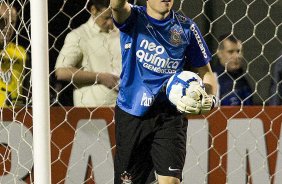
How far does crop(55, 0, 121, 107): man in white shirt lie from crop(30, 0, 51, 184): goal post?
31.2 inches

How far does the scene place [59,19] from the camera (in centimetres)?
223

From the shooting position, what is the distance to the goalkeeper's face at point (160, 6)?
70.8 inches

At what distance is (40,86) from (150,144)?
0.55 metres

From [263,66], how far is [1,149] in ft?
3.04

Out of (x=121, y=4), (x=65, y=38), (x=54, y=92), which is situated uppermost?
(x=121, y=4)

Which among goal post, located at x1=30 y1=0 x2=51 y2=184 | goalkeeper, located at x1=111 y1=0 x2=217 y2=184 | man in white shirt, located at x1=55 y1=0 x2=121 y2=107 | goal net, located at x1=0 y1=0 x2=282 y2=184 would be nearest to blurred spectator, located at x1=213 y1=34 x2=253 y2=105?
goal net, located at x1=0 y1=0 x2=282 y2=184

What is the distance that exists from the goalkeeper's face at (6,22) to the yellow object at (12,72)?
27mm

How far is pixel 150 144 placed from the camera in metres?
1.85

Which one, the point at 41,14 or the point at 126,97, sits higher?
the point at 41,14

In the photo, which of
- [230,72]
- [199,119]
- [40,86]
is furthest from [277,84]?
[40,86]

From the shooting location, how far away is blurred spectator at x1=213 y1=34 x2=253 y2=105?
232 cm

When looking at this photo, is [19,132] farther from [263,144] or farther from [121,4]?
[263,144]

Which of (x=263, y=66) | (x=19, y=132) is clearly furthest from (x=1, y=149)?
(x=263, y=66)

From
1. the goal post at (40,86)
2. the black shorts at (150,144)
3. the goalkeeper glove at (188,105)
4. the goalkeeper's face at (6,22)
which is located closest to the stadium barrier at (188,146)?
the goalkeeper's face at (6,22)
